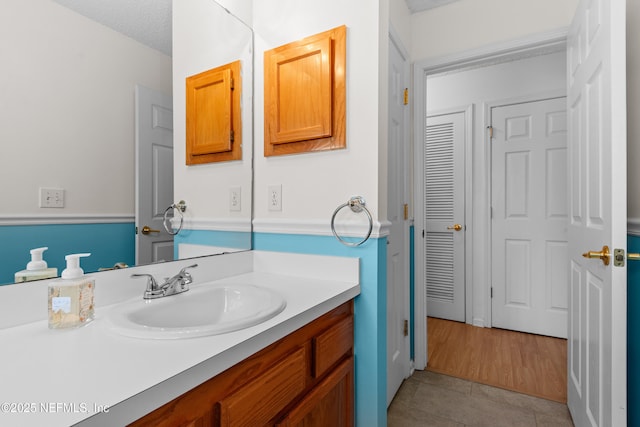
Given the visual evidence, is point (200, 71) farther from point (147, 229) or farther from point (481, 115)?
point (481, 115)

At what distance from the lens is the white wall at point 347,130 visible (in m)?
1.32

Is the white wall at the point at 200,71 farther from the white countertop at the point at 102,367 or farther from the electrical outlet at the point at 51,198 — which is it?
the white countertop at the point at 102,367

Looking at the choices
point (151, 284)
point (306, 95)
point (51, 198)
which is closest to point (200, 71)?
point (306, 95)

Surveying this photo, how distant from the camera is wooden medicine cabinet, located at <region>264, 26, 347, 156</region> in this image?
1.37 meters

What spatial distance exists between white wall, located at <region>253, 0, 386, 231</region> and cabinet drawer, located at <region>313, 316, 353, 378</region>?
43 centimetres

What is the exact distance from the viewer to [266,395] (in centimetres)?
81

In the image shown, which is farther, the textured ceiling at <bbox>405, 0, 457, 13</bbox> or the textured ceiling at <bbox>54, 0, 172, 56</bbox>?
the textured ceiling at <bbox>405, 0, 457, 13</bbox>

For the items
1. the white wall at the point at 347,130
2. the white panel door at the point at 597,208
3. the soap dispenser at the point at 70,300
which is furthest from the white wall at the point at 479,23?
the soap dispenser at the point at 70,300

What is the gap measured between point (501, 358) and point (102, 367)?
244cm

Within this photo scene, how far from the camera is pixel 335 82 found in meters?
1.38

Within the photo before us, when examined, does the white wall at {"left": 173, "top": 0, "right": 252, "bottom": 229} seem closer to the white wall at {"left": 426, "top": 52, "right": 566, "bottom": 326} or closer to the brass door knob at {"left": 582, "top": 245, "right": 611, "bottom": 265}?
the brass door knob at {"left": 582, "top": 245, "right": 611, "bottom": 265}

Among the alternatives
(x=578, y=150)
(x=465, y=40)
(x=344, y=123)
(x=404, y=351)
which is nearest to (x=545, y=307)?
(x=404, y=351)

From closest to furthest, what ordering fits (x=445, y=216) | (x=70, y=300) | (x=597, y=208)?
(x=70, y=300)
(x=597, y=208)
(x=445, y=216)

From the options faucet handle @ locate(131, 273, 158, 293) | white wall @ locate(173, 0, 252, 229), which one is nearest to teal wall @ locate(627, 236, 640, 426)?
white wall @ locate(173, 0, 252, 229)
